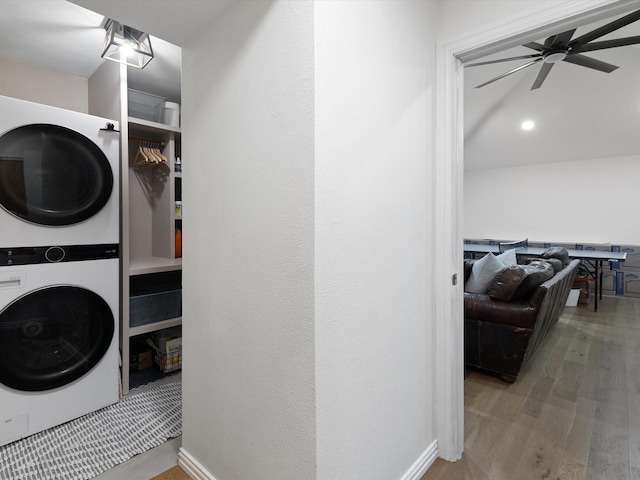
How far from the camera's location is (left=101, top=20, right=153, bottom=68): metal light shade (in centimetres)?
186

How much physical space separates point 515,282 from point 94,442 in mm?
2761

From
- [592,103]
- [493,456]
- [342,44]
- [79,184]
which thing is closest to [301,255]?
[342,44]

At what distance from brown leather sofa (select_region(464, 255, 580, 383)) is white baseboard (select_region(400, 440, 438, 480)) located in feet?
3.63

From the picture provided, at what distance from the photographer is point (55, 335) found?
195 centimetres

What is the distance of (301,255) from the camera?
1072 millimetres

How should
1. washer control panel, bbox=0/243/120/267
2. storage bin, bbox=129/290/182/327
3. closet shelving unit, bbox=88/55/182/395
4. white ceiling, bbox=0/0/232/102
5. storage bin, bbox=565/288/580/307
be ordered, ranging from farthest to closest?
storage bin, bbox=565/288/580/307
storage bin, bbox=129/290/182/327
closet shelving unit, bbox=88/55/182/395
washer control panel, bbox=0/243/120/267
white ceiling, bbox=0/0/232/102

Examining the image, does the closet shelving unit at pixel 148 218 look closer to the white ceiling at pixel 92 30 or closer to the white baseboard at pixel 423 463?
the white ceiling at pixel 92 30

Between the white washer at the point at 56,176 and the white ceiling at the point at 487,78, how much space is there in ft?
1.64

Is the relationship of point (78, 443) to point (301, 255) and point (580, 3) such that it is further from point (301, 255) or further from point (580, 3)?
point (580, 3)

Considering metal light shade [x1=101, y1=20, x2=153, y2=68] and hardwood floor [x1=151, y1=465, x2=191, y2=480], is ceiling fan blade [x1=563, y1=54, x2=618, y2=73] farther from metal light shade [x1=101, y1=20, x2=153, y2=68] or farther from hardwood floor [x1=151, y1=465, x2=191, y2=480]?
hardwood floor [x1=151, y1=465, x2=191, y2=480]

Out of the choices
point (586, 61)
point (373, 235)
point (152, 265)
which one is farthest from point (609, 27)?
point (152, 265)

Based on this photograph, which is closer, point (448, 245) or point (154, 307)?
point (448, 245)

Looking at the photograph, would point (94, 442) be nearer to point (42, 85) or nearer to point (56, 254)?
point (56, 254)

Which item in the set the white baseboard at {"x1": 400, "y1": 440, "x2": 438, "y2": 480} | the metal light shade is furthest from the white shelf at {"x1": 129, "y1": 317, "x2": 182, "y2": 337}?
the white baseboard at {"x1": 400, "y1": 440, "x2": 438, "y2": 480}
